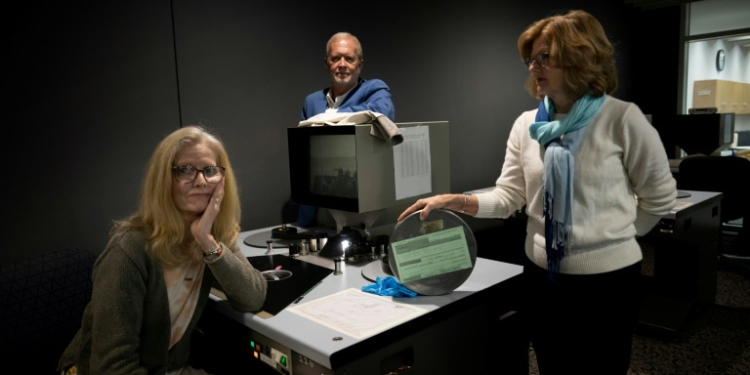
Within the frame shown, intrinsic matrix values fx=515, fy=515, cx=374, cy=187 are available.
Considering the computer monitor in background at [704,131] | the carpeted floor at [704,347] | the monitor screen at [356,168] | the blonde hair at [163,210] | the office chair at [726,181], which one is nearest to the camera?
the blonde hair at [163,210]

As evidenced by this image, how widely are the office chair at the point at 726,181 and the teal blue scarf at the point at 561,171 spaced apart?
2946mm

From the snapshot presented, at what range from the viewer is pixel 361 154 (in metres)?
1.72

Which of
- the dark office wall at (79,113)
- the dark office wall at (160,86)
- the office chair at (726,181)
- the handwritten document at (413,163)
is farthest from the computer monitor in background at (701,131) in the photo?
the dark office wall at (79,113)

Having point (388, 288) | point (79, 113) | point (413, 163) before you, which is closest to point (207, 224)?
point (388, 288)

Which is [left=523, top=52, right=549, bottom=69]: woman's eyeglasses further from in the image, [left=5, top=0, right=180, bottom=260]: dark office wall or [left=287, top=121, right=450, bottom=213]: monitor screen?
[left=5, top=0, right=180, bottom=260]: dark office wall

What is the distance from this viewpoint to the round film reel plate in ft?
4.57

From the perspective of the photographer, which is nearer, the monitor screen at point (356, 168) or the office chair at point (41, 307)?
the office chair at point (41, 307)

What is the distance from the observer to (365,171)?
5.71 ft

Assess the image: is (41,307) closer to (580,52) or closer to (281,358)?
(281,358)

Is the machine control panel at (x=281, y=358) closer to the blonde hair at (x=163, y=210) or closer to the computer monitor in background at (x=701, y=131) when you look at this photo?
the blonde hair at (x=163, y=210)

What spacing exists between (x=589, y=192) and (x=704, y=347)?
79.6 inches

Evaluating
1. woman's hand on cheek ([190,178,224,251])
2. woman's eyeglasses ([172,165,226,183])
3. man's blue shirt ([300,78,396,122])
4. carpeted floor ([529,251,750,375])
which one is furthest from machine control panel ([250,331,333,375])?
carpeted floor ([529,251,750,375])

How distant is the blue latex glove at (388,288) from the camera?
1449 millimetres

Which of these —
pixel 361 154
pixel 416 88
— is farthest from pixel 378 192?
pixel 416 88
